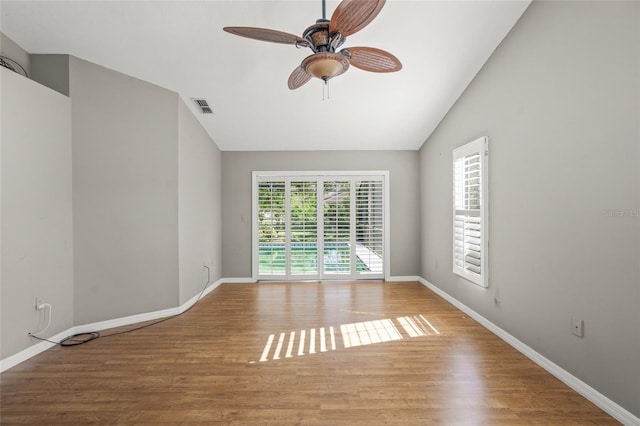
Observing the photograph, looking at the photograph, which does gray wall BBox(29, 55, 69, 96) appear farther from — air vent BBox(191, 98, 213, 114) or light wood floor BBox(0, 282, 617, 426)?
light wood floor BBox(0, 282, 617, 426)

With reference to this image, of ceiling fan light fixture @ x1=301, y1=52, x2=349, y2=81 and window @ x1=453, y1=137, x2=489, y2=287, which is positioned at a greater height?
ceiling fan light fixture @ x1=301, y1=52, x2=349, y2=81

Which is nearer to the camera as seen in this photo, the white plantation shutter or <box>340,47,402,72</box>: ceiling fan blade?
<box>340,47,402,72</box>: ceiling fan blade

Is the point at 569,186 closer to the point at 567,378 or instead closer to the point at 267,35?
the point at 567,378

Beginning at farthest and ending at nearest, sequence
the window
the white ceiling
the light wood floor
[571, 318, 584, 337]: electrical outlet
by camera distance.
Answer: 1. the window
2. the white ceiling
3. [571, 318, 584, 337]: electrical outlet
4. the light wood floor

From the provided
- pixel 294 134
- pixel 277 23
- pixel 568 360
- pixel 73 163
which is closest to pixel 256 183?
pixel 294 134

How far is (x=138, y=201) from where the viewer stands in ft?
11.1

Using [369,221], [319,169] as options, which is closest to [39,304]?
[319,169]

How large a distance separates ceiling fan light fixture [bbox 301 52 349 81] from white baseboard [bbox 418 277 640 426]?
2.58 metres

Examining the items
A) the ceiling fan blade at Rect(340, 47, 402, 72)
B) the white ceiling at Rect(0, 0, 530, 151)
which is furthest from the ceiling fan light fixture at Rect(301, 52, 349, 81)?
the white ceiling at Rect(0, 0, 530, 151)

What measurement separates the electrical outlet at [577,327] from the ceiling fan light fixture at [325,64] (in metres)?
2.31

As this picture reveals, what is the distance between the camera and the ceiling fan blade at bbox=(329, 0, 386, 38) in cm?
149

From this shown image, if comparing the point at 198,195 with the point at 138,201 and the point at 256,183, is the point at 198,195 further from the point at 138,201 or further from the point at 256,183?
the point at 256,183

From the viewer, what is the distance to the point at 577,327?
2.10 m

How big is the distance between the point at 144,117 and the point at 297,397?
3.22 m
